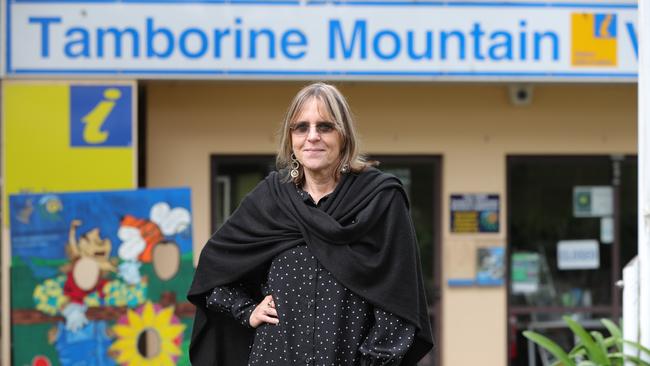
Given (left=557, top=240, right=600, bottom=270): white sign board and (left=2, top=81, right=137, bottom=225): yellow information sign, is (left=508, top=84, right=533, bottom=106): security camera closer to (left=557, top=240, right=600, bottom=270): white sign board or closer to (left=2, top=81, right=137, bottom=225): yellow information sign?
(left=557, top=240, right=600, bottom=270): white sign board

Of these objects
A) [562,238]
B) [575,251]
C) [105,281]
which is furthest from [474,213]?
[105,281]

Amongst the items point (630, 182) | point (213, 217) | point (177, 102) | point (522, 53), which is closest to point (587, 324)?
point (630, 182)

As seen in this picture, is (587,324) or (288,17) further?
(587,324)

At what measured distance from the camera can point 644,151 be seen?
4352 millimetres

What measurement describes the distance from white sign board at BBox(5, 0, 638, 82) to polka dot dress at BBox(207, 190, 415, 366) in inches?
152

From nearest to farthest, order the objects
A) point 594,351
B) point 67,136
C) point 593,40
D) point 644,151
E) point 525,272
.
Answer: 1. point 644,151
2. point 594,351
3. point 67,136
4. point 593,40
5. point 525,272

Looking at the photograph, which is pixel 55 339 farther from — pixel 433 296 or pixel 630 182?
pixel 630 182

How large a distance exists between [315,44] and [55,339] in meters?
2.52

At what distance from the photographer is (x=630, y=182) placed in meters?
7.77

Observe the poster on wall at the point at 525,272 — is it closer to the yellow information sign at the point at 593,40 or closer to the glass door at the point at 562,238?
the glass door at the point at 562,238

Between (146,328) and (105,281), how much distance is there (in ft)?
1.23

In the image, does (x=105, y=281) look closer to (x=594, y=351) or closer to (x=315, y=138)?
(x=594, y=351)

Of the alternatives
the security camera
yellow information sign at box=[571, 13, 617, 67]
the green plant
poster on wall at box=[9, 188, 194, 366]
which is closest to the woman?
the green plant

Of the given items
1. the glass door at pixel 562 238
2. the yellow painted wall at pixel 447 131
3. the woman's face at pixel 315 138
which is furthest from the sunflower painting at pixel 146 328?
the woman's face at pixel 315 138
